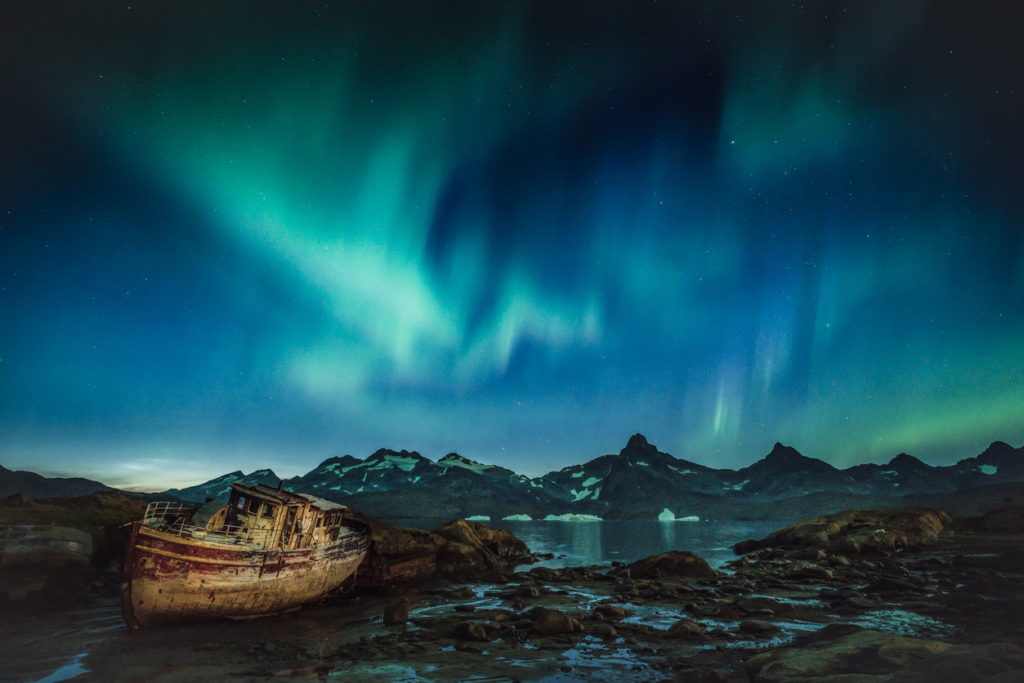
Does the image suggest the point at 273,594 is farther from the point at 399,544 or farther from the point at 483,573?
the point at 483,573

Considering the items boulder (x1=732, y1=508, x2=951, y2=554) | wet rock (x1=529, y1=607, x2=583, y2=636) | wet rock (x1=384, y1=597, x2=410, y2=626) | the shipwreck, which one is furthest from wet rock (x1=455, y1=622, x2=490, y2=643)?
boulder (x1=732, y1=508, x2=951, y2=554)

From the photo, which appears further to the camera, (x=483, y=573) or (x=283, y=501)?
(x=483, y=573)

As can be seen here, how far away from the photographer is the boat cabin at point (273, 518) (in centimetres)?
2788

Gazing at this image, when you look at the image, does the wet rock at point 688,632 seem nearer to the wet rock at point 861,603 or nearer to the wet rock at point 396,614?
the wet rock at point 861,603

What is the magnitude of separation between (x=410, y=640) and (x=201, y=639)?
9313 mm

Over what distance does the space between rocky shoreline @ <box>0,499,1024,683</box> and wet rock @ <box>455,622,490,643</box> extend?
0.20 ft

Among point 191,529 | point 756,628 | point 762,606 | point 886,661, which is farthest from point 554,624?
point 191,529

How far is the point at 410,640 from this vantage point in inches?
826

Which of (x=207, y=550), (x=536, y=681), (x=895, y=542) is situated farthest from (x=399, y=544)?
(x=895, y=542)

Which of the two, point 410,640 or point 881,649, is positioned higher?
point 881,649

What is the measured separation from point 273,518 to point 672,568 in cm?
3209

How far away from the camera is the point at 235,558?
79.9ft

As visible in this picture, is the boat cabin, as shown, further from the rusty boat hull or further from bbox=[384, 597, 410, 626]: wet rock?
bbox=[384, 597, 410, 626]: wet rock

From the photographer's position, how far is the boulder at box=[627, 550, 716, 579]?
41.0 m
